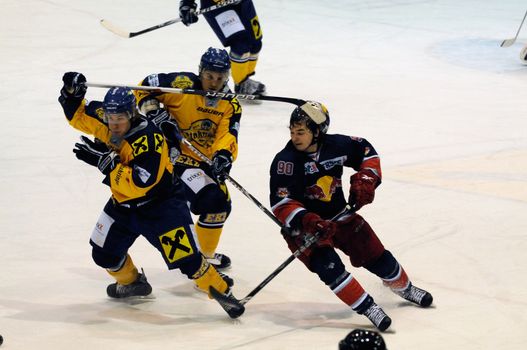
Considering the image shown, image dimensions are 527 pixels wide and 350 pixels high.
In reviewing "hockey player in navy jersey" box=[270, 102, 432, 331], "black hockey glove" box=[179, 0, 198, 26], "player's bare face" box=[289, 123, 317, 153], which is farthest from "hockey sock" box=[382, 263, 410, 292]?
"black hockey glove" box=[179, 0, 198, 26]

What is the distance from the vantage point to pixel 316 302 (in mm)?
4684

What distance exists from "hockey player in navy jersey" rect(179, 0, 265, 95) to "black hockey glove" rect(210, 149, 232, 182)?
2.82 meters

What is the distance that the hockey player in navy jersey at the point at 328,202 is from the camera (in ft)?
14.0

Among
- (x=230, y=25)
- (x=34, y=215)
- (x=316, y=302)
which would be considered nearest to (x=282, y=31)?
(x=230, y=25)

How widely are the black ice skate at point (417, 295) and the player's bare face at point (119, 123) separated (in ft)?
4.69

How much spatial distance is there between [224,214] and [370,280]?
0.78m

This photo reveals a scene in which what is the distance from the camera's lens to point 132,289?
15.2 feet

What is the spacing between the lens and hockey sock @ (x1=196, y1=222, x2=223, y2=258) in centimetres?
493

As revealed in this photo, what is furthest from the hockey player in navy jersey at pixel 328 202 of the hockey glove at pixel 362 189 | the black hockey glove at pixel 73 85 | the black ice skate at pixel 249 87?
the black ice skate at pixel 249 87

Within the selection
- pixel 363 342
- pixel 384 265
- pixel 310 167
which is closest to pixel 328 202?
pixel 310 167

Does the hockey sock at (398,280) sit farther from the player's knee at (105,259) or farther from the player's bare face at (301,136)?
the player's knee at (105,259)

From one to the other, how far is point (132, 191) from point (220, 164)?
578 mm

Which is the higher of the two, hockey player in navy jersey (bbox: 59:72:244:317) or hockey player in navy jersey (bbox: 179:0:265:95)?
hockey player in navy jersey (bbox: 59:72:244:317)

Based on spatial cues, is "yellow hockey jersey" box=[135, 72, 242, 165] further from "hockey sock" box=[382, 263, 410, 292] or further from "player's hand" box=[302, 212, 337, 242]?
"hockey sock" box=[382, 263, 410, 292]
